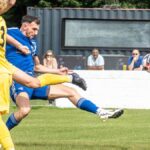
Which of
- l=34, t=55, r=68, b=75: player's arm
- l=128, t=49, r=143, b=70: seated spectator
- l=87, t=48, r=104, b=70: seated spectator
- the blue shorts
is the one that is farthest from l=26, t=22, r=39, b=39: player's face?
l=87, t=48, r=104, b=70: seated spectator

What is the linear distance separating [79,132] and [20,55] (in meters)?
2.61

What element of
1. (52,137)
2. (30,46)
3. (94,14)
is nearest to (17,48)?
(30,46)

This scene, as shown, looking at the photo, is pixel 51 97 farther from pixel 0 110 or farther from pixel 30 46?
pixel 0 110

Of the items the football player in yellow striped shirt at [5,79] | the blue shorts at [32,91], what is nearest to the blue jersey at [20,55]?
the blue shorts at [32,91]

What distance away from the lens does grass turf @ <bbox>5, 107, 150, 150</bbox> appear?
11250 mm

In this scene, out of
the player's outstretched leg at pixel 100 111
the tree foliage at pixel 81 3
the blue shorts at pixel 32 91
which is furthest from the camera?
the tree foliage at pixel 81 3

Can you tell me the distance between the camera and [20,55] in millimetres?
11117

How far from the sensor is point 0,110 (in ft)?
28.1

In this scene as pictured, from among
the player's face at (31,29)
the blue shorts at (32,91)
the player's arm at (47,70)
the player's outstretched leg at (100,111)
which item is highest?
the player's face at (31,29)

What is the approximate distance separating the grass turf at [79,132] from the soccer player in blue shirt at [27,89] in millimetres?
506

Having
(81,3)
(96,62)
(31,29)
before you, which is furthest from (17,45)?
(81,3)

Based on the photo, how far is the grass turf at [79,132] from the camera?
11250 mm

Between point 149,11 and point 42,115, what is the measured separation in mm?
13482

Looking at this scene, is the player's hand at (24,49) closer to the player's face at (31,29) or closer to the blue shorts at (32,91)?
the player's face at (31,29)
